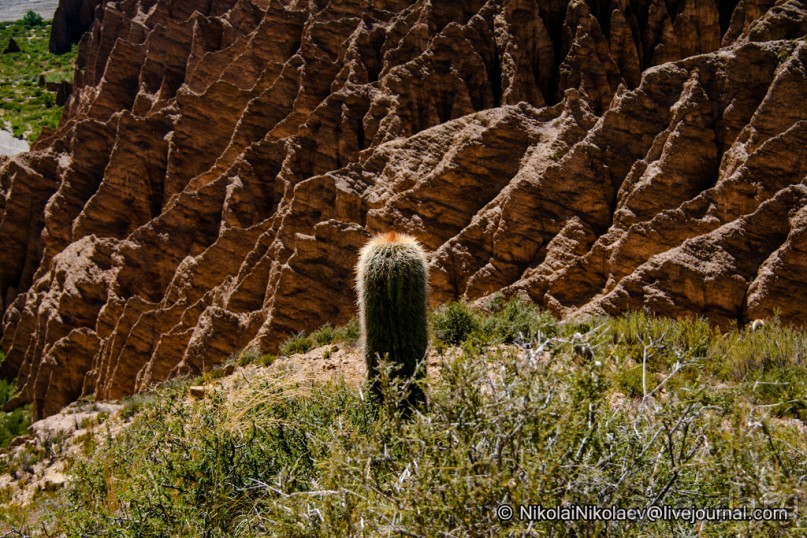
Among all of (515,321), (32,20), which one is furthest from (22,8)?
(515,321)

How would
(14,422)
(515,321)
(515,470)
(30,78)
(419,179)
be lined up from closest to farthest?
(515,470) < (515,321) < (419,179) < (14,422) < (30,78)

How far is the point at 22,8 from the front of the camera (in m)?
82.0

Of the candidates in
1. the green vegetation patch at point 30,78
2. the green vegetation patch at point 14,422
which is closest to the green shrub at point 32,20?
the green vegetation patch at point 30,78

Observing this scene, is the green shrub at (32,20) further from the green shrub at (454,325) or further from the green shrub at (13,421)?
the green shrub at (454,325)

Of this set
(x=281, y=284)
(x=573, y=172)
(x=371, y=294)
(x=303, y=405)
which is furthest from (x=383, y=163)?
(x=303, y=405)

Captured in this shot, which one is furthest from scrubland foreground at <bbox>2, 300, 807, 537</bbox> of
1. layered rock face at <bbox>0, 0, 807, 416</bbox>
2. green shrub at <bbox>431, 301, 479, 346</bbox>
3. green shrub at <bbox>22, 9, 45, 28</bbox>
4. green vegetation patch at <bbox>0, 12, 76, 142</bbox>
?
green shrub at <bbox>22, 9, 45, 28</bbox>

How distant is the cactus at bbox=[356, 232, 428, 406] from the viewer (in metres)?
6.12

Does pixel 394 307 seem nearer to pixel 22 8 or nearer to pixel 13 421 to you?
pixel 13 421

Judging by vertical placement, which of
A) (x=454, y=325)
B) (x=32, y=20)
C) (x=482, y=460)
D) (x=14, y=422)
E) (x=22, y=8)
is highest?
(x=22, y=8)

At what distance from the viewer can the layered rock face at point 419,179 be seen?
1117 cm

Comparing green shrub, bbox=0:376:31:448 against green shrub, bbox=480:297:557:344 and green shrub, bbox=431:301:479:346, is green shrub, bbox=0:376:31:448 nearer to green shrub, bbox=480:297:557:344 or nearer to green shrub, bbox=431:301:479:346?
green shrub, bbox=431:301:479:346

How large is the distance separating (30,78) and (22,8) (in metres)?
36.4

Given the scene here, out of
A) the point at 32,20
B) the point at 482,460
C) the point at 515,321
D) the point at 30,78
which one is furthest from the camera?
the point at 32,20

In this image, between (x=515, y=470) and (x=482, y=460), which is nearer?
(x=482, y=460)
